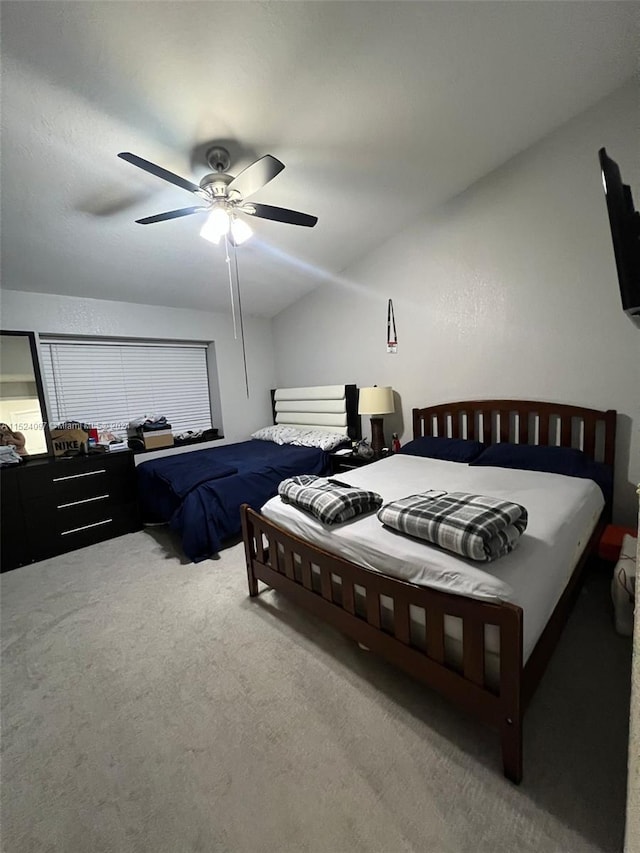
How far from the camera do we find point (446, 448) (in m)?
2.98

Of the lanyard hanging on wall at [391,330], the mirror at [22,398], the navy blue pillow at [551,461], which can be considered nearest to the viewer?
the navy blue pillow at [551,461]

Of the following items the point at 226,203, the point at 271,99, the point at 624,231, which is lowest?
the point at 624,231

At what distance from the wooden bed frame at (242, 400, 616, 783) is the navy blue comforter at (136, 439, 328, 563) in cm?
73

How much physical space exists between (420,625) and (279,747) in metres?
0.71

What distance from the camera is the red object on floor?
206cm

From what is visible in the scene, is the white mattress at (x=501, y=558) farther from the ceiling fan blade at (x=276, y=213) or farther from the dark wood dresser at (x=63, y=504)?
the dark wood dresser at (x=63, y=504)

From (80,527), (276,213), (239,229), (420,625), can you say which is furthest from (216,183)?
(80,527)

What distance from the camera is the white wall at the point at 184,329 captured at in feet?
10.2

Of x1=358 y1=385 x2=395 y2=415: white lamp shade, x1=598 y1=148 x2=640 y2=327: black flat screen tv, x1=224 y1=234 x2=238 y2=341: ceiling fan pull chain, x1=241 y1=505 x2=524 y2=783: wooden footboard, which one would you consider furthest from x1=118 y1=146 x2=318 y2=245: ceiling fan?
x1=241 y1=505 x2=524 y2=783: wooden footboard

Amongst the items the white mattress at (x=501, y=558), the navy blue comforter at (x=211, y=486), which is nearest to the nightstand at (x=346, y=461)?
the navy blue comforter at (x=211, y=486)

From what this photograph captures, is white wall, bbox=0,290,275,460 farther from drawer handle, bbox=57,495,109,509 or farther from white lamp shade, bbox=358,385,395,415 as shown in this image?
white lamp shade, bbox=358,385,395,415

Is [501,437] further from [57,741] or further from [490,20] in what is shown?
[57,741]

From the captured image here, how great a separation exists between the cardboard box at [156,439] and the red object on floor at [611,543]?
3.93m

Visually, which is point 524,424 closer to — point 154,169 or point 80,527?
point 154,169
